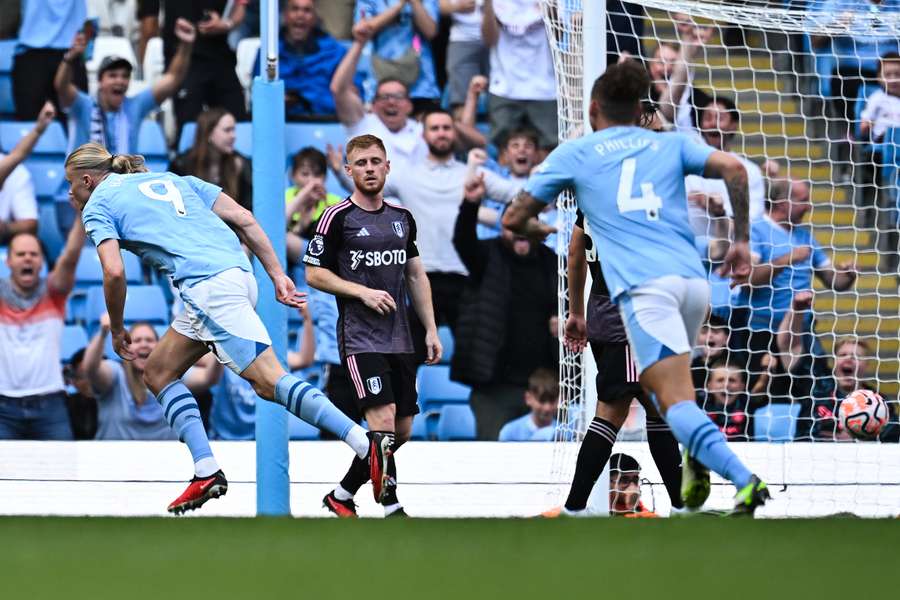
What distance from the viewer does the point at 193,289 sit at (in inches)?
217

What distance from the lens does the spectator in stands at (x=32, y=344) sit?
29.8 ft

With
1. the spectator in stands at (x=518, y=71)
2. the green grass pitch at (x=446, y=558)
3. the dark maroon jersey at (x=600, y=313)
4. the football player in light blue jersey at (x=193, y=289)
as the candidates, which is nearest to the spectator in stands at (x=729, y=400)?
the spectator in stands at (x=518, y=71)

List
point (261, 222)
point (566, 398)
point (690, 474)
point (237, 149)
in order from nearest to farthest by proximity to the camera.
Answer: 1. point (690, 474)
2. point (261, 222)
3. point (566, 398)
4. point (237, 149)

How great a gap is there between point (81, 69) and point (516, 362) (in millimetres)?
3753

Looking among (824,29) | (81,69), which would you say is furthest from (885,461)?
(81,69)

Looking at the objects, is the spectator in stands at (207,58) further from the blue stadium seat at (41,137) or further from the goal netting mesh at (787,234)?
the goal netting mesh at (787,234)

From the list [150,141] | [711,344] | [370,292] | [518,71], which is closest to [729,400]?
[711,344]

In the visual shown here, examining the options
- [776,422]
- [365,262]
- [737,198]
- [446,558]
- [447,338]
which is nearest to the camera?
[446,558]

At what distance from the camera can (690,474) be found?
474 cm

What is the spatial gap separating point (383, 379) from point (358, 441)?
482 millimetres

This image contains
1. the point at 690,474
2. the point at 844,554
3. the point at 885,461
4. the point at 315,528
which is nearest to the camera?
the point at 844,554

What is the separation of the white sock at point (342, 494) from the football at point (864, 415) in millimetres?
2350

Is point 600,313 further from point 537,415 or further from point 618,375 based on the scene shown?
point 537,415

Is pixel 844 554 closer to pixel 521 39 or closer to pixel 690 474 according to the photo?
pixel 690 474
